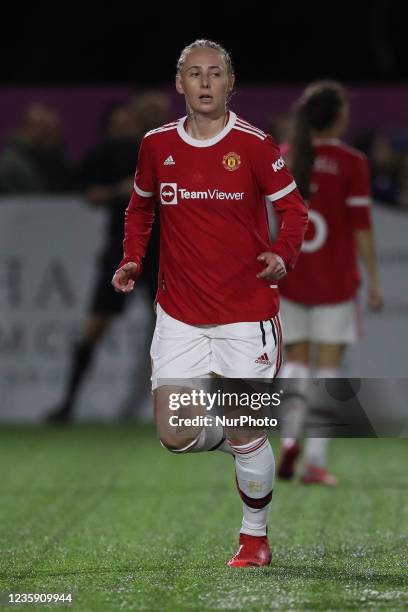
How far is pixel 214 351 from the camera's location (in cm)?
626

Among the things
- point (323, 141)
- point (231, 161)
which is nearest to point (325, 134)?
point (323, 141)

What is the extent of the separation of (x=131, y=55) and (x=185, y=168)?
38.0 ft

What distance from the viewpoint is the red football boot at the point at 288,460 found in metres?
9.39

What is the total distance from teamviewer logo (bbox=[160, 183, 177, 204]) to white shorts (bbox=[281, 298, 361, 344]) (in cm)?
320

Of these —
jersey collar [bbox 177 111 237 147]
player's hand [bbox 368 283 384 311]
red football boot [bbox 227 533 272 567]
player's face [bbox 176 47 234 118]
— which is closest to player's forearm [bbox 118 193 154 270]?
jersey collar [bbox 177 111 237 147]

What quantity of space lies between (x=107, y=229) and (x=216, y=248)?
6721mm

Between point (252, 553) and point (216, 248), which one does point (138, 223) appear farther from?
point (252, 553)

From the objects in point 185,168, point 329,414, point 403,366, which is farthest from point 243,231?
point 403,366

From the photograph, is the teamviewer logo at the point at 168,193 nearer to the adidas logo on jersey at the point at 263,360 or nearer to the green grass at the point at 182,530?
the adidas logo on jersey at the point at 263,360

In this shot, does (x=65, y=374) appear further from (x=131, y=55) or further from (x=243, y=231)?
(x=243, y=231)

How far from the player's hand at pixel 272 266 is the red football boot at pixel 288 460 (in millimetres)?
3518

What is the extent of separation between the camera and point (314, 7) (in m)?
16.8

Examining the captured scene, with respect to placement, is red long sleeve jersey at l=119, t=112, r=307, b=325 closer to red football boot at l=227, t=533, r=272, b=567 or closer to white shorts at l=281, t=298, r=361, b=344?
red football boot at l=227, t=533, r=272, b=567

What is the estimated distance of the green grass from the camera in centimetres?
558
